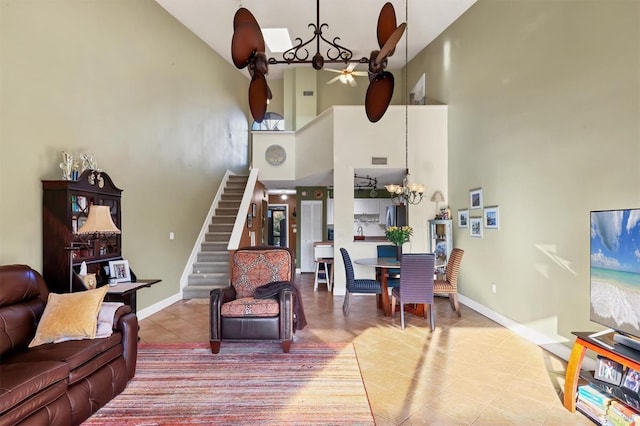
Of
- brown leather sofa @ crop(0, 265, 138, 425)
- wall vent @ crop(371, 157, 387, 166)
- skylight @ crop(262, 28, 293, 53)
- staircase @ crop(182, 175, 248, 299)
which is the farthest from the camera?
skylight @ crop(262, 28, 293, 53)

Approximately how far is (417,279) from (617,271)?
6.80ft

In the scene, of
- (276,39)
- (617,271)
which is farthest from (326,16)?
(617,271)

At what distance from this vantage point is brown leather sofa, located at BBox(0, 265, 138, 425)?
1825 mm

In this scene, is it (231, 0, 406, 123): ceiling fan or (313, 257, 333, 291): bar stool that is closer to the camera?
(231, 0, 406, 123): ceiling fan

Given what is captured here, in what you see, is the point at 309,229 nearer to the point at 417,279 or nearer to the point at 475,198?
the point at 475,198

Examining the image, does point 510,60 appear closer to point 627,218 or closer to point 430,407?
point 627,218

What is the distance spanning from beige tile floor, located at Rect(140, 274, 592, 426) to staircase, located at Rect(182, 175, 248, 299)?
815mm

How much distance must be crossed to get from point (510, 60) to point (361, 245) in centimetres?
363

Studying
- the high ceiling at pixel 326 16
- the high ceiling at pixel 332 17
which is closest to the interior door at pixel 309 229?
the high ceiling at pixel 332 17

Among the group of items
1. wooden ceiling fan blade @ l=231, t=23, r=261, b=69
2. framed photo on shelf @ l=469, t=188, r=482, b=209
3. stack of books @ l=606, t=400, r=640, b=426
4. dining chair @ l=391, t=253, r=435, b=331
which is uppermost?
wooden ceiling fan blade @ l=231, t=23, r=261, b=69

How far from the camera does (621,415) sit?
2076 mm

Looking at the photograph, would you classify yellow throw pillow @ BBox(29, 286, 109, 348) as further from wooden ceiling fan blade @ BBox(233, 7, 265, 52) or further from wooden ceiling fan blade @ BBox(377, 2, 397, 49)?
wooden ceiling fan blade @ BBox(377, 2, 397, 49)

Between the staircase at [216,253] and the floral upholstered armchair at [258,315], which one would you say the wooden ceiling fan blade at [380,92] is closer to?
the floral upholstered armchair at [258,315]

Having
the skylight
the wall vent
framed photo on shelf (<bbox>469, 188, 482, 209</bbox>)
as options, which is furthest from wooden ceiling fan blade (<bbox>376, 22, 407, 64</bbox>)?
the skylight
